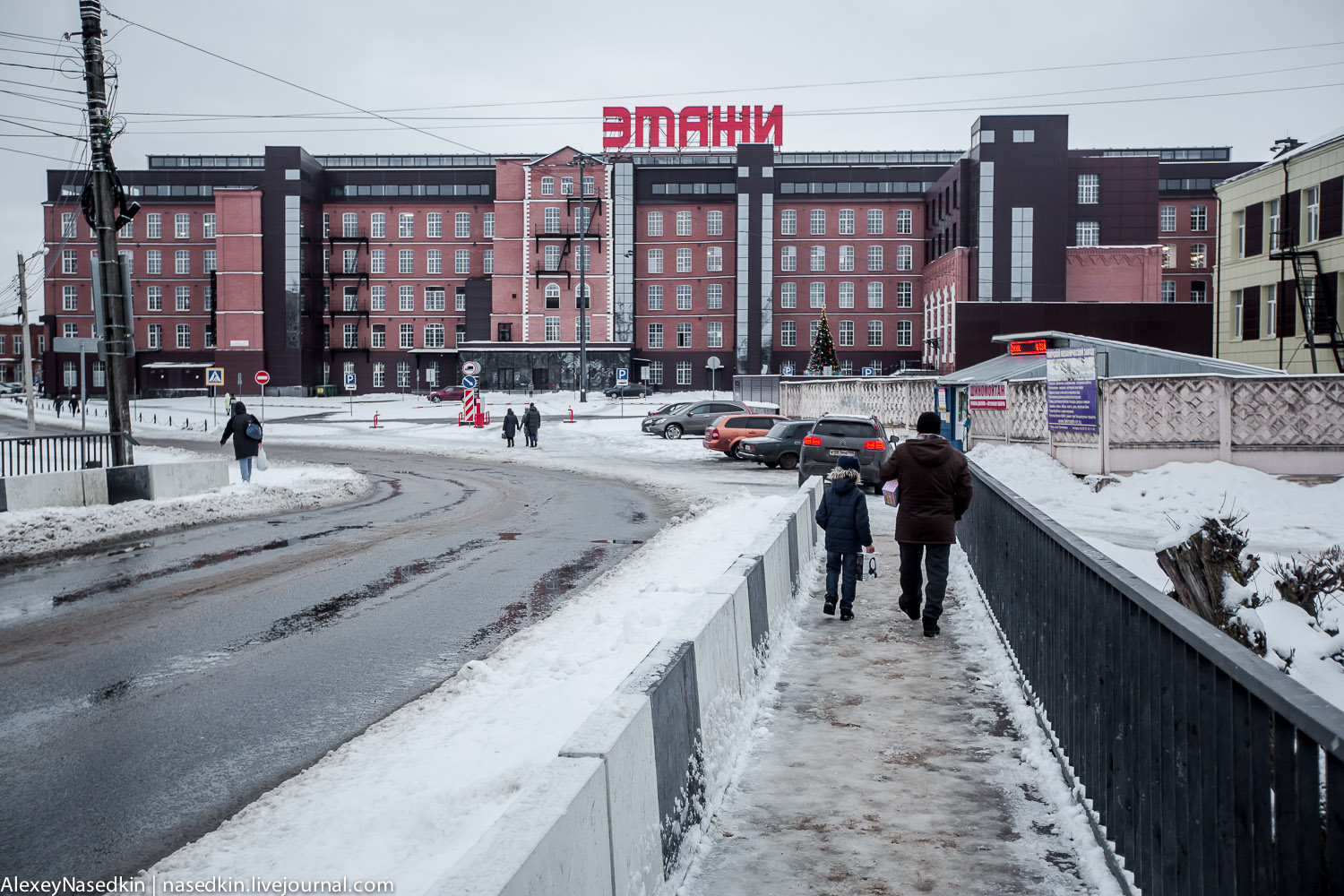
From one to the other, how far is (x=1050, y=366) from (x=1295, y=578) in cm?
1727

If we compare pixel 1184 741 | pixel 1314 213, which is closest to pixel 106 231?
pixel 1184 741

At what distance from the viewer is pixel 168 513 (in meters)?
17.1

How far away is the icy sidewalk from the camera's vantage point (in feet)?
13.9

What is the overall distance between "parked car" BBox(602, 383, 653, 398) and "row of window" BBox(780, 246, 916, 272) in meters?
15.9

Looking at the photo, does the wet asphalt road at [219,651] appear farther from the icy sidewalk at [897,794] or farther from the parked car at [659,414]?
the parked car at [659,414]

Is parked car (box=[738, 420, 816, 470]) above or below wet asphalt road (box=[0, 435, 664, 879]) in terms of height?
above

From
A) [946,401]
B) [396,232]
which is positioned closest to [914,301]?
[396,232]

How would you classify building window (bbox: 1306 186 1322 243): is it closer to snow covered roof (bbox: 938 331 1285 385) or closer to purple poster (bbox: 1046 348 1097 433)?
snow covered roof (bbox: 938 331 1285 385)

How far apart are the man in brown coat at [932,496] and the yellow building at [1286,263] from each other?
32.2 m

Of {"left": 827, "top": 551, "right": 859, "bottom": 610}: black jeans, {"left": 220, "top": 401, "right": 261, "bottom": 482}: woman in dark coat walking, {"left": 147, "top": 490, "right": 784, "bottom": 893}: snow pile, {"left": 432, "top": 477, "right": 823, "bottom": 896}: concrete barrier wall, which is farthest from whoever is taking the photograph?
{"left": 220, "top": 401, "right": 261, "bottom": 482}: woman in dark coat walking

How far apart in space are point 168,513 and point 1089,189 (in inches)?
2851

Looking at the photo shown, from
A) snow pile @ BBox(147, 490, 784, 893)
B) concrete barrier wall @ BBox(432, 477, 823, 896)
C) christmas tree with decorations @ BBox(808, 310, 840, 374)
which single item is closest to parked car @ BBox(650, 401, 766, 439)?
snow pile @ BBox(147, 490, 784, 893)

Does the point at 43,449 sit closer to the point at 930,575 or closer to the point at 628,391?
the point at 930,575

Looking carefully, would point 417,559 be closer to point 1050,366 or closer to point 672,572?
point 672,572
